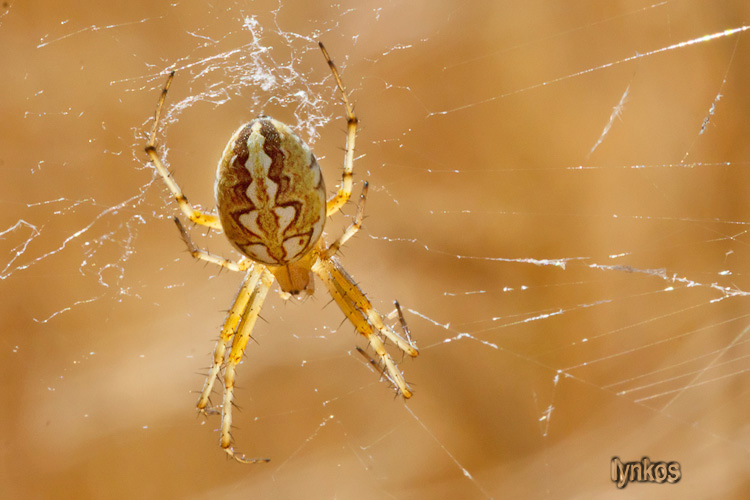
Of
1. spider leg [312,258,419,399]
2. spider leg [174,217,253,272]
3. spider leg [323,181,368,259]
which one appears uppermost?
spider leg [174,217,253,272]

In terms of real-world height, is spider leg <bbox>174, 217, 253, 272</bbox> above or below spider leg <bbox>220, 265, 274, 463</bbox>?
above

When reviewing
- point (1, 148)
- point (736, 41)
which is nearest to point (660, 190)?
point (736, 41)

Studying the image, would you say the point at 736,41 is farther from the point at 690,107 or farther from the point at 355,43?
the point at 355,43

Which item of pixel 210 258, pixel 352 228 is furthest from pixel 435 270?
pixel 210 258

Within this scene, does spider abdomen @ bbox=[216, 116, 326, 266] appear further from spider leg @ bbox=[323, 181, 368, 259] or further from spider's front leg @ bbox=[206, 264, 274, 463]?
spider's front leg @ bbox=[206, 264, 274, 463]

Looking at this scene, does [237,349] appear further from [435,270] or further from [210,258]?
[435,270]

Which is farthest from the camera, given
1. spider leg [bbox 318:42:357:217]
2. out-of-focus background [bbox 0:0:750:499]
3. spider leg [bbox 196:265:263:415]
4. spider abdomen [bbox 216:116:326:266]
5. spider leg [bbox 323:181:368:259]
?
out-of-focus background [bbox 0:0:750:499]

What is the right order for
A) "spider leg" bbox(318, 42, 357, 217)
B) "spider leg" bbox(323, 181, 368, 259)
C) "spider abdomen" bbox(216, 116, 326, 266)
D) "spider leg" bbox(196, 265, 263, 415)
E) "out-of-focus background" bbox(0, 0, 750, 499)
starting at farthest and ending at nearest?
"out-of-focus background" bbox(0, 0, 750, 499) → "spider leg" bbox(196, 265, 263, 415) → "spider leg" bbox(323, 181, 368, 259) → "spider leg" bbox(318, 42, 357, 217) → "spider abdomen" bbox(216, 116, 326, 266)

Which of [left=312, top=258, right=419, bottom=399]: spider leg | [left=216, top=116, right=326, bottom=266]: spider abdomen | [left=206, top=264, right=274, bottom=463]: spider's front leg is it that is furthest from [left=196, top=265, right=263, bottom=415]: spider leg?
[left=216, top=116, right=326, bottom=266]: spider abdomen

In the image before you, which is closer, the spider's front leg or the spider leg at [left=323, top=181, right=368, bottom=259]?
the spider leg at [left=323, top=181, right=368, bottom=259]
